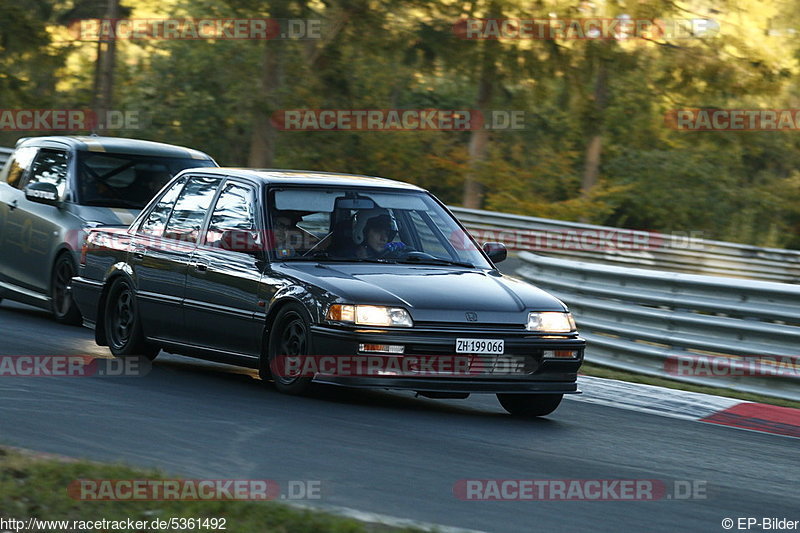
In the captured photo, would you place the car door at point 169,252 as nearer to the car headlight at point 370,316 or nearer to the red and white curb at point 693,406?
the car headlight at point 370,316

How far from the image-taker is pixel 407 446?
733 cm

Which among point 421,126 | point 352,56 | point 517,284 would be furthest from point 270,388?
point 421,126

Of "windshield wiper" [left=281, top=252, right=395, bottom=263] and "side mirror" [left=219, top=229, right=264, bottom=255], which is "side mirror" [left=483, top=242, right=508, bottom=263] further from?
"side mirror" [left=219, top=229, right=264, bottom=255]

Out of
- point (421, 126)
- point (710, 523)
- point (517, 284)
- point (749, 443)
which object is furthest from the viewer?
point (421, 126)

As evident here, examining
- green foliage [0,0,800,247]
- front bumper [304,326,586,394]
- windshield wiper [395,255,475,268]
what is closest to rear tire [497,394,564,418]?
front bumper [304,326,586,394]

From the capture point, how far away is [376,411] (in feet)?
28.3

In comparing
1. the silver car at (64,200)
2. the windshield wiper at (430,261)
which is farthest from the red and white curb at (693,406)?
the silver car at (64,200)

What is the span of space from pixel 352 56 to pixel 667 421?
94.8 feet

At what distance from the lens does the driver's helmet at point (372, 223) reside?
947 cm

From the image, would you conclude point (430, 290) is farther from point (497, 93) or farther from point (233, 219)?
point (497, 93)

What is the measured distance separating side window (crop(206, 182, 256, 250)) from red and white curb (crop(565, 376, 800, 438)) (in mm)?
2804

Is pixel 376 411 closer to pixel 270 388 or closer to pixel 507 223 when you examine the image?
pixel 270 388

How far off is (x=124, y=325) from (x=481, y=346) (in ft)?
11.4

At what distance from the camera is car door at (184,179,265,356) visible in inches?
363
